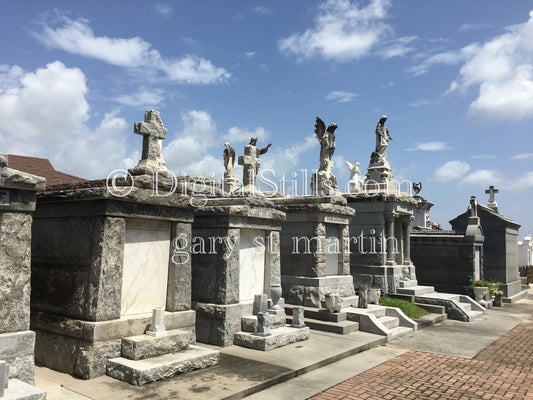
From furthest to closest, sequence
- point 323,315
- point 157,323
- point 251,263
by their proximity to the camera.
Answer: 1. point 323,315
2. point 251,263
3. point 157,323

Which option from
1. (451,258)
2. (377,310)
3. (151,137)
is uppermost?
(151,137)

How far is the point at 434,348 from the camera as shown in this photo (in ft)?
28.4

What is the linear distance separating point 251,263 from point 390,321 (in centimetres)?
385

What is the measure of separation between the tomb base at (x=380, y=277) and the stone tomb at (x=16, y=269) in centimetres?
976

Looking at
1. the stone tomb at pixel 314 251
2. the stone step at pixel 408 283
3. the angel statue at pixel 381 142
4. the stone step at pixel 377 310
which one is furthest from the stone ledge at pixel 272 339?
the angel statue at pixel 381 142

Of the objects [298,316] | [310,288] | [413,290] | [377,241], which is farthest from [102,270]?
[413,290]

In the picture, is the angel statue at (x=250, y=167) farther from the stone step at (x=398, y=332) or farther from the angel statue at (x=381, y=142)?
the angel statue at (x=381, y=142)

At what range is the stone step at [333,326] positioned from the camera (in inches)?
358

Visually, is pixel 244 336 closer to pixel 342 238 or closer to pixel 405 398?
pixel 405 398

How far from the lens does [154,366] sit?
5562mm

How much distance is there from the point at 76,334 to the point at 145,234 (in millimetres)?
1702

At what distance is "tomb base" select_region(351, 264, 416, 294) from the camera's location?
12852 millimetres

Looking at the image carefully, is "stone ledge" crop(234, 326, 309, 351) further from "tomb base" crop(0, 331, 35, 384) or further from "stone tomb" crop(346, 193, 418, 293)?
"stone tomb" crop(346, 193, 418, 293)

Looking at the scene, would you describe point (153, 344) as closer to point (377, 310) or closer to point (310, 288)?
point (310, 288)
